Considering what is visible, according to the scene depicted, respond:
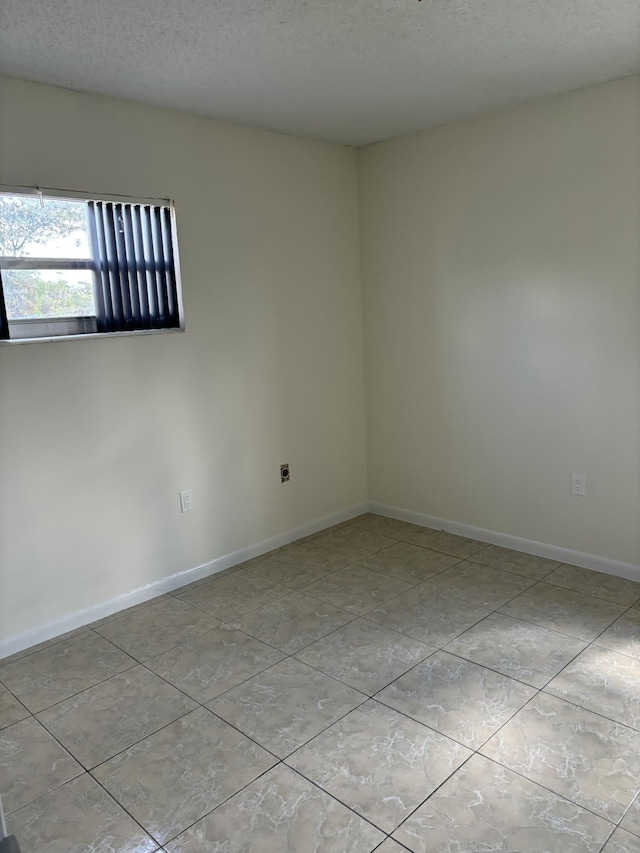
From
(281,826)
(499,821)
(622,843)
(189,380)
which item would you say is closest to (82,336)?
(189,380)

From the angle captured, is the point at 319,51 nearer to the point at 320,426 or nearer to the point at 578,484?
the point at 320,426

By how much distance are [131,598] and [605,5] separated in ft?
10.2

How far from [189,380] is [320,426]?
3.32 ft

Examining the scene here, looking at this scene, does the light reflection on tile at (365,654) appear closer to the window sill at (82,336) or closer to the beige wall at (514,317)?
the beige wall at (514,317)

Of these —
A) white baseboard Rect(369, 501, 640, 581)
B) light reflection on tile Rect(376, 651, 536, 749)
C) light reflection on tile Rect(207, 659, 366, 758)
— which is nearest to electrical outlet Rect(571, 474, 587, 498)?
white baseboard Rect(369, 501, 640, 581)

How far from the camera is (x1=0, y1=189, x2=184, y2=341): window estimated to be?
8.81 ft

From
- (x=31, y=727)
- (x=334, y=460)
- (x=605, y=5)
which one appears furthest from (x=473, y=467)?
(x=31, y=727)

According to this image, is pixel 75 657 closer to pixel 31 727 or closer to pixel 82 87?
pixel 31 727

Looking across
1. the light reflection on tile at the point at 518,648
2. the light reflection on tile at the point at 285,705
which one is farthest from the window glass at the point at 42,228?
the light reflection on tile at the point at 518,648

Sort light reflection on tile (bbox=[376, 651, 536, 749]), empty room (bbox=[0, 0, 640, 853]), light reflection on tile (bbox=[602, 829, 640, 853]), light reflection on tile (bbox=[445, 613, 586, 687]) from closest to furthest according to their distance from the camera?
1. light reflection on tile (bbox=[602, 829, 640, 853])
2. empty room (bbox=[0, 0, 640, 853])
3. light reflection on tile (bbox=[376, 651, 536, 749])
4. light reflection on tile (bbox=[445, 613, 586, 687])

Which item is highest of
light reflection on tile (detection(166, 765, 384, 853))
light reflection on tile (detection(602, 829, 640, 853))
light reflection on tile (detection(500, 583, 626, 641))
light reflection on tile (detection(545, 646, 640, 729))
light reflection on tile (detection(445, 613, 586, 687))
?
light reflection on tile (detection(500, 583, 626, 641))

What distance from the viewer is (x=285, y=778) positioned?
2.00 m

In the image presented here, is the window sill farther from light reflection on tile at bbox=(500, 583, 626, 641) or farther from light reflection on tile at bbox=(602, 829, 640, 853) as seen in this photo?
light reflection on tile at bbox=(602, 829, 640, 853)

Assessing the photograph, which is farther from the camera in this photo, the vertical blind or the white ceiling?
the vertical blind
